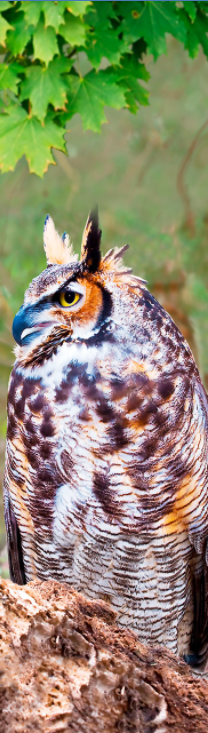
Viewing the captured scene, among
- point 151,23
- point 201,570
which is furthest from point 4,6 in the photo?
point 201,570

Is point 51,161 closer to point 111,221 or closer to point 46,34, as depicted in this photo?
point 46,34

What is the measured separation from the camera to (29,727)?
0.77 metres

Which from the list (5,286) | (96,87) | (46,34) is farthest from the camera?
A: (5,286)

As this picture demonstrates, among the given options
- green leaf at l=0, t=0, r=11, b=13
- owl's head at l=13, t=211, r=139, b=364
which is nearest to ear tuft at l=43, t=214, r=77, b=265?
owl's head at l=13, t=211, r=139, b=364

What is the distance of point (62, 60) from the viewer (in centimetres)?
185

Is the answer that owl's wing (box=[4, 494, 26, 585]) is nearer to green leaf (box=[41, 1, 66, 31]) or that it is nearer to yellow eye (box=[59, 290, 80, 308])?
yellow eye (box=[59, 290, 80, 308])

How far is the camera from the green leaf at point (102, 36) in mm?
1861

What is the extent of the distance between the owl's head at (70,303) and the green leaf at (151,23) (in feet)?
3.50

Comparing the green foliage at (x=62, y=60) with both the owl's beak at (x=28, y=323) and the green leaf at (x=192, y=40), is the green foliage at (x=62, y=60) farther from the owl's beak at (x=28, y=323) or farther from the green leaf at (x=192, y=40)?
the owl's beak at (x=28, y=323)

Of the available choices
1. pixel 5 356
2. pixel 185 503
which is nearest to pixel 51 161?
pixel 185 503

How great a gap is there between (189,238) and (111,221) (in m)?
0.53

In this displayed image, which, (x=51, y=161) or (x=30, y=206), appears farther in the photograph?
(x=30, y=206)

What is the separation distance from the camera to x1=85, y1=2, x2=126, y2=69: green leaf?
1861 millimetres

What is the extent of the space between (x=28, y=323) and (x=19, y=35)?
1.07 meters
